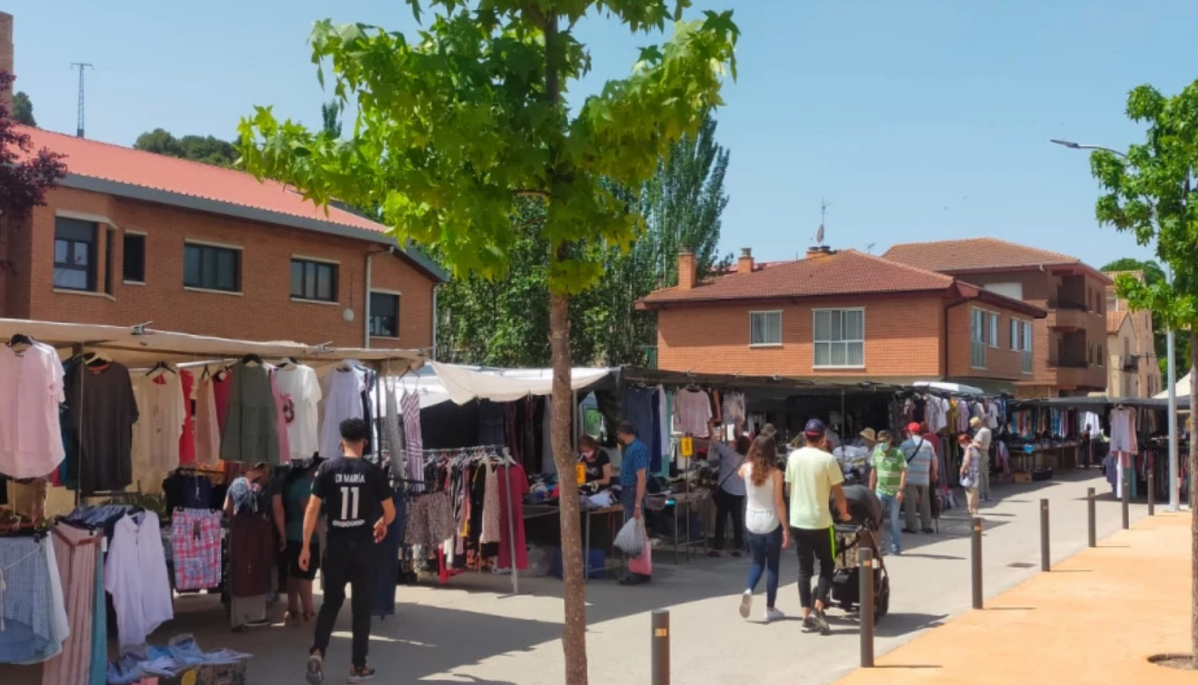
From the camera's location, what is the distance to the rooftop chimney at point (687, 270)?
44.2m

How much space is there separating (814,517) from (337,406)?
4.61 metres

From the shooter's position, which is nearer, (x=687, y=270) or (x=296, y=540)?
(x=296, y=540)

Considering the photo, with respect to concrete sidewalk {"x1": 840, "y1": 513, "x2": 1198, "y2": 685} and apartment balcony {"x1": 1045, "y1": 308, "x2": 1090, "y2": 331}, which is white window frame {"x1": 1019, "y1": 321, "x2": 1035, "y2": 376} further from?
concrete sidewalk {"x1": 840, "y1": 513, "x2": 1198, "y2": 685}

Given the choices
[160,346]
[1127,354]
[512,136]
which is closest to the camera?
[512,136]

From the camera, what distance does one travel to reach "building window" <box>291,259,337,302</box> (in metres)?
28.4

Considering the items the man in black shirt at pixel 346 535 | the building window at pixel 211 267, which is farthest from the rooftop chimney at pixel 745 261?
the man in black shirt at pixel 346 535

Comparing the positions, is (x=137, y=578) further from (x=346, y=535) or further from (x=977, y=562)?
(x=977, y=562)

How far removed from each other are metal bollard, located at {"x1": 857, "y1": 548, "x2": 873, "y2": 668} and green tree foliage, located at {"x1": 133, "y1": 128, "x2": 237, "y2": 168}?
5504 cm

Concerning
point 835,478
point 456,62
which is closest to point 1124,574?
point 835,478

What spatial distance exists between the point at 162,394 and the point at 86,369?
1425 mm

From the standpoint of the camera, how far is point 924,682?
27.8 feet

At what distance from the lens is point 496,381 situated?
13938 millimetres

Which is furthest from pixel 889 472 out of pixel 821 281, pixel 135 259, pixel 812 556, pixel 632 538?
pixel 821 281

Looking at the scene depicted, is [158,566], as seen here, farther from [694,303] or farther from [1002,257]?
[1002,257]
